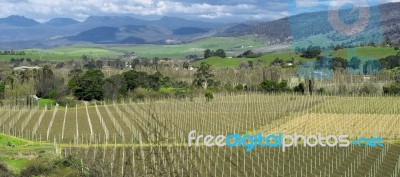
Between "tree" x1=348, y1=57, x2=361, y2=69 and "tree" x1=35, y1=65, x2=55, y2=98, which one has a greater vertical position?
"tree" x1=348, y1=57, x2=361, y2=69

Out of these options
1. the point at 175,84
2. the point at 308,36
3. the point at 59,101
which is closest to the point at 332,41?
the point at 308,36

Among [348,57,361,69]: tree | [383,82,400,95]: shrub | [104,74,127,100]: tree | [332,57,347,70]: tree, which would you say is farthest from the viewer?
[332,57,347,70]: tree

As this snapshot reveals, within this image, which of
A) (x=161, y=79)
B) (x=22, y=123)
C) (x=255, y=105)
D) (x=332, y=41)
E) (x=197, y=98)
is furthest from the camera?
(x=332, y=41)

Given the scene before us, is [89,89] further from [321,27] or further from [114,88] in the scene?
[321,27]

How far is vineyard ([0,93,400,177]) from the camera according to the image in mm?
18938

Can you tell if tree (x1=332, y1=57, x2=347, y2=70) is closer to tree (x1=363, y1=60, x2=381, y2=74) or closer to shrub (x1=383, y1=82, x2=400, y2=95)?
tree (x1=363, y1=60, x2=381, y2=74)

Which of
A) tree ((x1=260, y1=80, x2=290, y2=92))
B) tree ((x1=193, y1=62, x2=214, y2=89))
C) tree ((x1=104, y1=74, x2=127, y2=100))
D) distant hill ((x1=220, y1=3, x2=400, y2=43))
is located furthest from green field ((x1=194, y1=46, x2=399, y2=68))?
tree ((x1=104, y1=74, x2=127, y2=100))

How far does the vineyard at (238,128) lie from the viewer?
1894 cm

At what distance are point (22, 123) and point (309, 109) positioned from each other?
17.6 metres

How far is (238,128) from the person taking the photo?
28953 millimetres

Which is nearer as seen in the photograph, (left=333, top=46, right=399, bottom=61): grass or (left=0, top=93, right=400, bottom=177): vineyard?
(left=0, top=93, right=400, bottom=177): vineyard

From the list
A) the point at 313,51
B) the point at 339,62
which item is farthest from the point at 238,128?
the point at 313,51

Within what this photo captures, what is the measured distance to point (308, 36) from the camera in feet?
223

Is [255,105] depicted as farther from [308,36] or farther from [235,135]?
[308,36]
